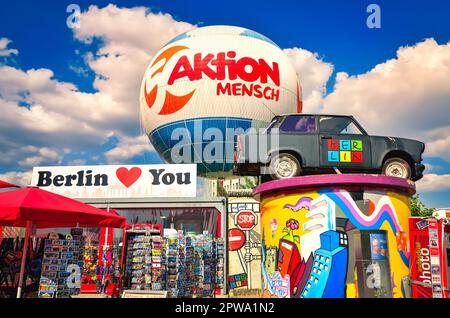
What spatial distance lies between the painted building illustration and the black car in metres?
2.30

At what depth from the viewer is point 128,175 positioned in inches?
664

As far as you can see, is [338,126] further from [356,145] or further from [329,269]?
[329,269]

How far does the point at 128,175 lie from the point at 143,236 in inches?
230

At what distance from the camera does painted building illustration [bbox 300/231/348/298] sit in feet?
23.4

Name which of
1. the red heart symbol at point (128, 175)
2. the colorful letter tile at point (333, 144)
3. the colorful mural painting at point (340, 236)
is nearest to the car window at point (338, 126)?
the colorful letter tile at point (333, 144)

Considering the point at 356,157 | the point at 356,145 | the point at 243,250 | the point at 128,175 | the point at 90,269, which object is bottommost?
the point at 90,269

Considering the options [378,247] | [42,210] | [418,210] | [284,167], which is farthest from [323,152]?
[418,210]

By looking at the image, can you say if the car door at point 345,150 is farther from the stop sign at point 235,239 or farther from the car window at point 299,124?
the stop sign at point 235,239

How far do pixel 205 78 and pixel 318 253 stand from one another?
45.9ft

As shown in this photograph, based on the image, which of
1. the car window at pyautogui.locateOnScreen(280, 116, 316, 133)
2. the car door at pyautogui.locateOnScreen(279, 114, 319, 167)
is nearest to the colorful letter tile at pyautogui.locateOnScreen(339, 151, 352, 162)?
the car door at pyautogui.locateOnScreen(279, 114, 319, 167)

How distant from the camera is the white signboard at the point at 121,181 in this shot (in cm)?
1645

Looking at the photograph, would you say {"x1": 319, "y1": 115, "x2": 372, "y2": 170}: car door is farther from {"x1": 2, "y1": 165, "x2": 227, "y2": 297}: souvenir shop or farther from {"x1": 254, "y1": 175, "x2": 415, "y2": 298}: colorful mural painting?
{"x1": 2, "y1": 165, "x2": 227, "y2": 297}: souvenir shop
